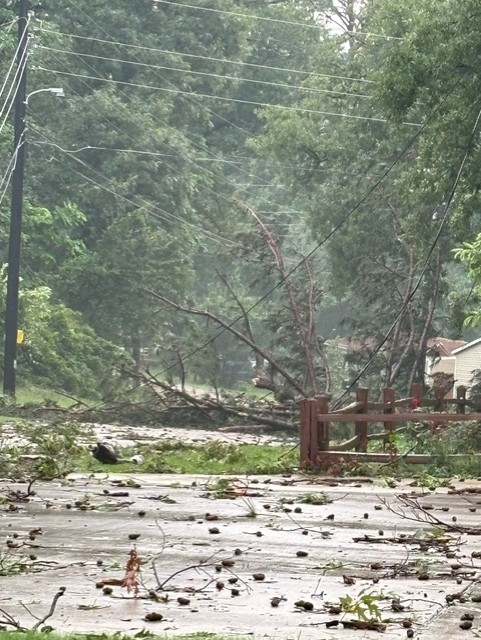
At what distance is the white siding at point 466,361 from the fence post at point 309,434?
122ft

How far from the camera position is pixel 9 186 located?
57.5m

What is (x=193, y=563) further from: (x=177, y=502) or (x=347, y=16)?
(x=347, y=16)

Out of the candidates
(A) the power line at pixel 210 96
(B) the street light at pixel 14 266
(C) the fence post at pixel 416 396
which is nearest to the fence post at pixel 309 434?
(C) the fence post at pixel 416 396

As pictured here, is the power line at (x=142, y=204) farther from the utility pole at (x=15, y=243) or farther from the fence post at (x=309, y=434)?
the fence post at (x=309, y=434)

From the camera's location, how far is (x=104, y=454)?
2155 centimetres

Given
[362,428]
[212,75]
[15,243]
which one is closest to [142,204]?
[212,75]

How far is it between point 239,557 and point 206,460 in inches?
431

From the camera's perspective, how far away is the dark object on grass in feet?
70.5

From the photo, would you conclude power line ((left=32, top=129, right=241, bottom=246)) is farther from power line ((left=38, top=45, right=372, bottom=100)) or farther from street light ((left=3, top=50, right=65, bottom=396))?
street light ((left=3, top=50, right=65, bottom=396))

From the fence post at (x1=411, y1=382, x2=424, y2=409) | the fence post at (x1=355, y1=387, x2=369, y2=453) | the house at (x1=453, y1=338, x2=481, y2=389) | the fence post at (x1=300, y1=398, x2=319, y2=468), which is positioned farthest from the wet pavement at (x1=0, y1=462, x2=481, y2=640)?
the house at (x1=453, y1=338, x2=481, y2=389)

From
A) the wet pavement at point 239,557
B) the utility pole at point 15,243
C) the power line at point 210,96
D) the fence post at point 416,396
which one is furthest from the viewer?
the power line at point 210,96

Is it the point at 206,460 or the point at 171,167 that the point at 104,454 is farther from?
the point at 171,167

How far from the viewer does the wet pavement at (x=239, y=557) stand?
895cm

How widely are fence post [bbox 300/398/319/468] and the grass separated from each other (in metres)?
0.28
